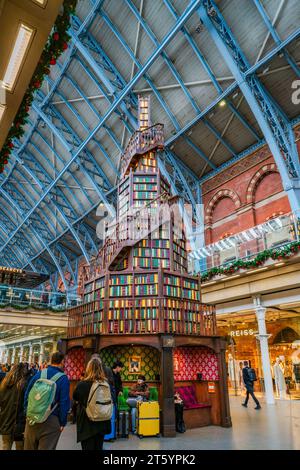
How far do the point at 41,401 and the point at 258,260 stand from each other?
9.92 m

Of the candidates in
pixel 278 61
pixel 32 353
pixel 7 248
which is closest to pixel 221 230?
pixel 278 61

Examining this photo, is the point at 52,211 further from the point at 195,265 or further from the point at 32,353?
the point at 195,265

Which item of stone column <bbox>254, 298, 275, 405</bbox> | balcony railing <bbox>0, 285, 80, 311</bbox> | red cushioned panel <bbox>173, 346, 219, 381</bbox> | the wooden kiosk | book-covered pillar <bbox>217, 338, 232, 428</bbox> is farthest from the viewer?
balcony railing <bbox>0, 285, 80, 311</bbox>

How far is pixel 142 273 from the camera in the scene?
9633 millimetres

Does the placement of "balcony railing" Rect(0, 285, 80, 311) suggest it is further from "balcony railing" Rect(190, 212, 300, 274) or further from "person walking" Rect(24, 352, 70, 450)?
"person walking" Rect(24, 352, 70, 450)

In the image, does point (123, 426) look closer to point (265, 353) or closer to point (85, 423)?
point (85, 423)

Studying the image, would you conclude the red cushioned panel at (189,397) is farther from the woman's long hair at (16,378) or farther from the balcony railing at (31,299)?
the balcony railing at (31,299)

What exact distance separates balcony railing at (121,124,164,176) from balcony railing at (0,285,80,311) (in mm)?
9027

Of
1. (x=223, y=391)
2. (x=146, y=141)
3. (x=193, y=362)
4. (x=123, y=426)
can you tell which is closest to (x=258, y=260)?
(x=193, y=362)

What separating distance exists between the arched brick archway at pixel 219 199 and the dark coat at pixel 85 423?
1496 centimetres

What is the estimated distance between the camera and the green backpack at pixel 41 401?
3592mm

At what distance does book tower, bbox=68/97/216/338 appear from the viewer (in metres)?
8.73

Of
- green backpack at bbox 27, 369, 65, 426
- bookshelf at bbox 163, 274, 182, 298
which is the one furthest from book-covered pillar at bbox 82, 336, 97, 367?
green backpack at bbox 27, 369, 65, 426

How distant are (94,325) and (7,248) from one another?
111 feet
